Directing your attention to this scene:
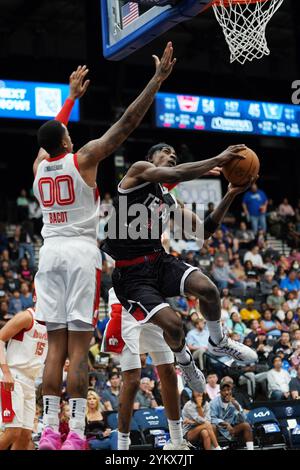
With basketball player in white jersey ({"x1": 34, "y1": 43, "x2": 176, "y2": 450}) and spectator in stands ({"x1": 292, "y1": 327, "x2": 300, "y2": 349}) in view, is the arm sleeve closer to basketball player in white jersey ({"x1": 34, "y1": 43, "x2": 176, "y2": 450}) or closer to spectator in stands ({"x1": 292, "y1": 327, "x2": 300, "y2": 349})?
basketball player in white jersey ({"x1": 34, "y1": 43, "x2": 176, "y2": 450})

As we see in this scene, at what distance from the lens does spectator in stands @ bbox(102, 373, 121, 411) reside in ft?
40.4

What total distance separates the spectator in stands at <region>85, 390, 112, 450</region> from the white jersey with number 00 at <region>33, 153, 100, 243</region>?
5687mm

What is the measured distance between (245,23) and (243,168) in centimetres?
315

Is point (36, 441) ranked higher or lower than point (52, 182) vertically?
lower

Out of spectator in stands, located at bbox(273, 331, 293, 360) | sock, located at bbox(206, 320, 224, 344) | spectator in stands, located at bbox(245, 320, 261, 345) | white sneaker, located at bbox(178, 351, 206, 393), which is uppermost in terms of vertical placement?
sock, located at bbox(206, 320, 224, 344)

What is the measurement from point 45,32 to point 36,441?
1608 centimetres

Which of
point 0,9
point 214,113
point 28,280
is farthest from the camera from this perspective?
point 0,9

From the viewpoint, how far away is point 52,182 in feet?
19.2

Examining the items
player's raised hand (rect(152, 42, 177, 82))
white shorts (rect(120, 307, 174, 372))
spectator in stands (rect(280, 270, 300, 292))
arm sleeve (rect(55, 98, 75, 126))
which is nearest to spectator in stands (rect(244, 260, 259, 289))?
spectator in stands (rect(280, 270, 300, 292))

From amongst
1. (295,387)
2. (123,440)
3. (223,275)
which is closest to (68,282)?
(123,440)

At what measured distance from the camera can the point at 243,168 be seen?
666 cm

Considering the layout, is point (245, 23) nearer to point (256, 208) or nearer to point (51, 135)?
point (51, 135)
